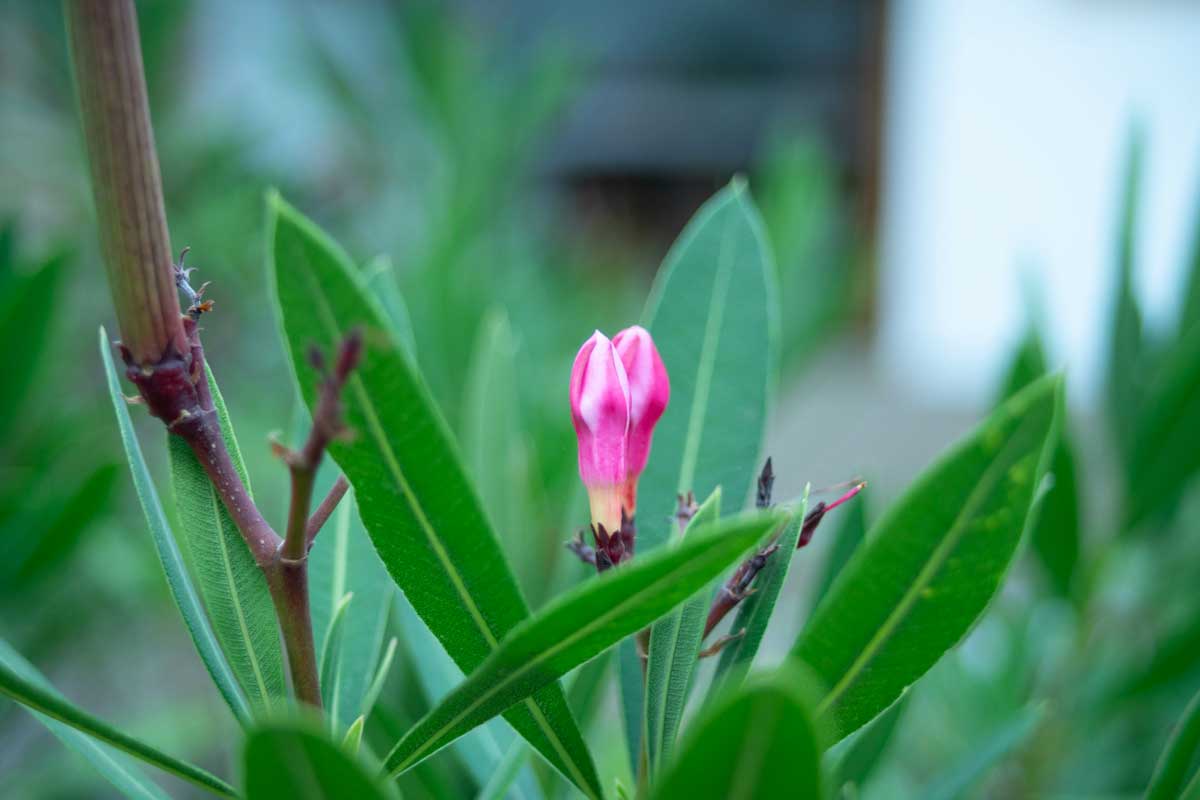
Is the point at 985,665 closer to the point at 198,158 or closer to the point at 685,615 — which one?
the point at 685,615

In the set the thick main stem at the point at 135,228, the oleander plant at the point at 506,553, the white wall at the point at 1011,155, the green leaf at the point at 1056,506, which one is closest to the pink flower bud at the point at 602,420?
the oleander plant at the point at 506,553

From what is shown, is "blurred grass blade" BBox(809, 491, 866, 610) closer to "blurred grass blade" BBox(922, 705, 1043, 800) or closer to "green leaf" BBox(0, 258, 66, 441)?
"blurred grass blade" BBox(922, 705, 1043, 800)

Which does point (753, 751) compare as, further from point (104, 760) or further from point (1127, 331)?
point (1127, 331)

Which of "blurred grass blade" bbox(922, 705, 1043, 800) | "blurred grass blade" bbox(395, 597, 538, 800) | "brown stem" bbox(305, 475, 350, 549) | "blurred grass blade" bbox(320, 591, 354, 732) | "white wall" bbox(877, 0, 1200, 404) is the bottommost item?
"blurred grass blade" bbox(922, 705, 1043, 800)

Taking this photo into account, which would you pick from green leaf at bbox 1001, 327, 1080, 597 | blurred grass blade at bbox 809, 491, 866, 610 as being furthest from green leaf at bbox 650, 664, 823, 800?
green leaf at bbox 1001, 327, 1080, 597

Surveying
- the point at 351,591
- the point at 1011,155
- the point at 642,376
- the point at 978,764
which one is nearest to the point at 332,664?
the point at 351,591
